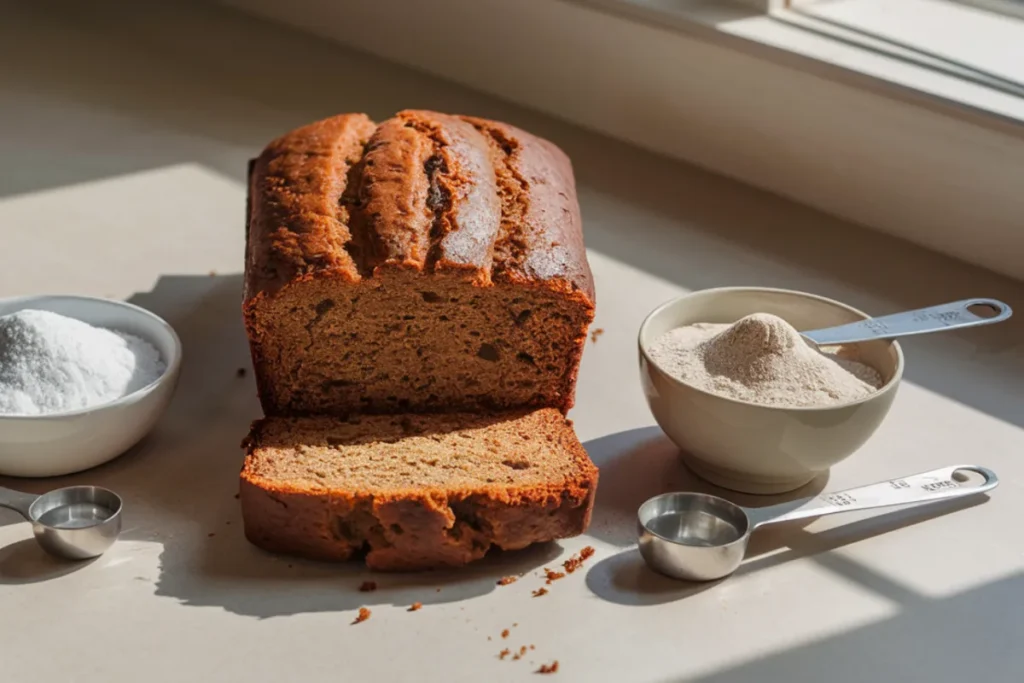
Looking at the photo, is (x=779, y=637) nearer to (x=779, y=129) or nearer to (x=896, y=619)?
(x=896, y=619)

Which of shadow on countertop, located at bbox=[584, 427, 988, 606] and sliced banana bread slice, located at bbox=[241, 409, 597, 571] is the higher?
sliced banana bread slice, located at bbox=[241, 409, 597, 571]

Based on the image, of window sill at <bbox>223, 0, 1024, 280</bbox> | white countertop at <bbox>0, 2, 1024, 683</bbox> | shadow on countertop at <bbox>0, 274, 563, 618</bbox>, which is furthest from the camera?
window sill at <bbox>223, 0, 1024, 280</bbox>

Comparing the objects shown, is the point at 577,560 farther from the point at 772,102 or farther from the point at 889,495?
the point at 772,102

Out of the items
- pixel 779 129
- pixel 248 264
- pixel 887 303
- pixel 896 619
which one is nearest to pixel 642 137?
pixel 779 129

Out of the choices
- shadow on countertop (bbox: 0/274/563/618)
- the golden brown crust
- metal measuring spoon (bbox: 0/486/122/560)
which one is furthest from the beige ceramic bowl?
A: metal measuring spoon (bbox: 0/486/122/560)

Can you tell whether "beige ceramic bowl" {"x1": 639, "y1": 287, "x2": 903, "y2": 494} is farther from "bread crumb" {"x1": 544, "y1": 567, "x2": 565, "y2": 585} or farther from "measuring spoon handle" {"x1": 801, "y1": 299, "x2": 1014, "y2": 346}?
"bread crumb" {"x1": 544, "y1": 567, "x2": 565, "y2": 585}

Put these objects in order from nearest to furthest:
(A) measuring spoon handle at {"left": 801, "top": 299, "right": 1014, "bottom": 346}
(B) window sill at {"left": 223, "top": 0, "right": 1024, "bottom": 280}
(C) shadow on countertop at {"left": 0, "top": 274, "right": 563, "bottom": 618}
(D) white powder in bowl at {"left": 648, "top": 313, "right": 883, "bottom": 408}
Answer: (C) shadow on countertop at {"left": 0, "top": 274, "right": 563, "bottom": 618} → (D) white powder in bowl at {"left": 648, "top": 313, "right": 883, "bottom": 408} → (A) measuring spoon handle at {"left": 801, "top": 299, "right": 1014, "bottom": 346} → (B) window sill at {"left": 223, "top": 0, "right": 1024, "bottom": 280}
